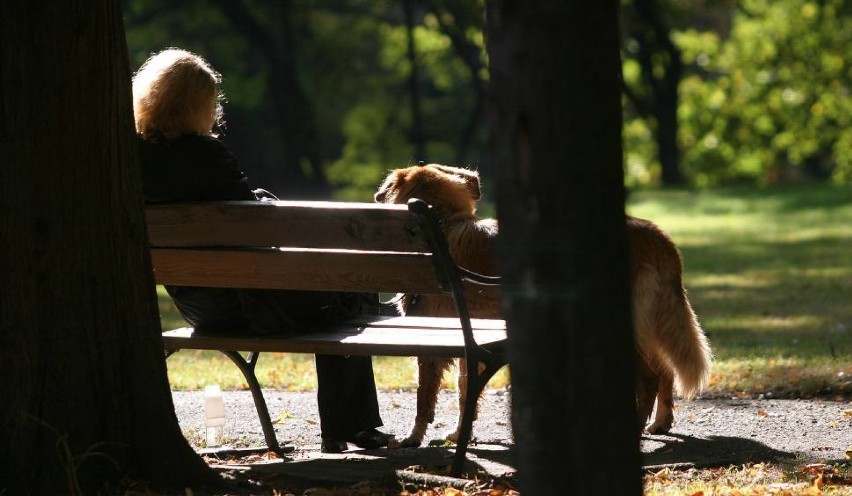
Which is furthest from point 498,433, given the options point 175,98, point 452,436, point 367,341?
point 175,98

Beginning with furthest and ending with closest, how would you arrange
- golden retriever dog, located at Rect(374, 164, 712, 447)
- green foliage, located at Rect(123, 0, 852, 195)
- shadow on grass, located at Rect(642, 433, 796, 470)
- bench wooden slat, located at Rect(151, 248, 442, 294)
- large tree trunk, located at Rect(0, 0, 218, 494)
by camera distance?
1. green foliage, located at Rect(123, 0, 852, 195)
2. golden retriever dog, located at Rect(374, 164, 712, 447)
3. shadow on grass, located at Rect(642, 433, 796, 470)
4. bench wooden slat, located at Rect(151, 248, 442, 294)
5. large tree trunk, located at Rect(0, 0, 218, 494)

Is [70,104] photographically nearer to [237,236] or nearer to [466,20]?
[237,236]

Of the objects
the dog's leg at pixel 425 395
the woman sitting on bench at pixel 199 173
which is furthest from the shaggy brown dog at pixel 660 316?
the woman sitting on bench at pixel 199 173

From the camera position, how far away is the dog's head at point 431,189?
5582mm

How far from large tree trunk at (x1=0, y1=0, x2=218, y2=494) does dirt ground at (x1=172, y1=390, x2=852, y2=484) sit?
2.61 ft

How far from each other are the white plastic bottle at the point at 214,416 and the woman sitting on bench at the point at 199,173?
1.56ft

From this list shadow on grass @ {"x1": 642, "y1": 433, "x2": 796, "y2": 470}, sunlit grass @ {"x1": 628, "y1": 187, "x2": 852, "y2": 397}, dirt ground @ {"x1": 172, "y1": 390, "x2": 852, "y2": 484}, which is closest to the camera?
dirt ground @ {"x1": 172, "y1": 390, "x2": 852, "y2": 484}

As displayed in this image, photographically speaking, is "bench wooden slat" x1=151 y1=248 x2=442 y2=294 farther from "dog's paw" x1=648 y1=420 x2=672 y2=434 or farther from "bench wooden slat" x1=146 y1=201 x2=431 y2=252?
"dog's paw" x1=648 y1=420 x2=672 y2=434

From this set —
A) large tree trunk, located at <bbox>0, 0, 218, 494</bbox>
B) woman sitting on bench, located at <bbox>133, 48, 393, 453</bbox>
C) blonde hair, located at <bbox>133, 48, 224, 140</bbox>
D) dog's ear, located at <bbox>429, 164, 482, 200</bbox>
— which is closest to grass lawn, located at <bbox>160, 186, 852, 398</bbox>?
dog's ear, located at <bbox>429, 164, 482, 200</bbox>

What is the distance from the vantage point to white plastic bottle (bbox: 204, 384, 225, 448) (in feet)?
18.3

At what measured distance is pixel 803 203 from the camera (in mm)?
23406

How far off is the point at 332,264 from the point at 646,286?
5.29 feet

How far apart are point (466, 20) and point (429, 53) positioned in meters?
6.76

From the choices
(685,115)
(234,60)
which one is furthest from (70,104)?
(685,115)
